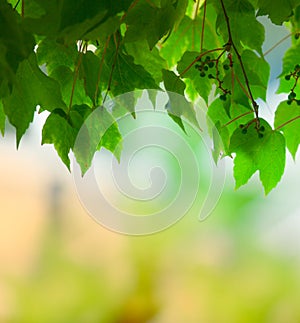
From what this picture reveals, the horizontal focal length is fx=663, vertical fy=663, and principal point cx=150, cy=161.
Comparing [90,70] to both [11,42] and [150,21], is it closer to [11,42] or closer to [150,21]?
[150,21]

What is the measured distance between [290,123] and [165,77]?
0.15 metres

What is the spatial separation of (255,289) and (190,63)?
1963 millimetres

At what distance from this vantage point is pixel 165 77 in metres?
0.54

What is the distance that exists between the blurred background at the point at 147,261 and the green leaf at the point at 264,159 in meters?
1.50

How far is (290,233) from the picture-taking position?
2266 millimetres

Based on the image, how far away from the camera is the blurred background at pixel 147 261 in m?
2.16

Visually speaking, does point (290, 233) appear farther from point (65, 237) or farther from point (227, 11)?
point (227, 11)

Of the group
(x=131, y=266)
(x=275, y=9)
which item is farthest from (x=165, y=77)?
(x=131, y=266)

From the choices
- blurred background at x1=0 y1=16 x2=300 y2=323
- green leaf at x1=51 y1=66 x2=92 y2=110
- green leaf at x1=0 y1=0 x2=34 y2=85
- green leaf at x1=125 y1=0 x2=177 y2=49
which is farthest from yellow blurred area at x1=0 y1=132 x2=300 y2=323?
green leaf at x1=0 y1=0 x2=34 y2=85

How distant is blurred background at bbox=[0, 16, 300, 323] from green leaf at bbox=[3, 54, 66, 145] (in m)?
1.62

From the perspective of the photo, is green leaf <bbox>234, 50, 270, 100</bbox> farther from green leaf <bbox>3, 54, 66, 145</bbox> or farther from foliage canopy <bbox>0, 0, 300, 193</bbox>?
green leaf <bbox>3, 54, 66, 145</bbox>

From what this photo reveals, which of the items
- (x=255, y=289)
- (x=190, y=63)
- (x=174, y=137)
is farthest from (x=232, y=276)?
(x=190, y=63)

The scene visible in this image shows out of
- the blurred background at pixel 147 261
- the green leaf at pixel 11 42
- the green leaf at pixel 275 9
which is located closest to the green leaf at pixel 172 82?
the green leaf at pixel 275 9

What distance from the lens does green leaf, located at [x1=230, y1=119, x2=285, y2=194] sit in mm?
599
